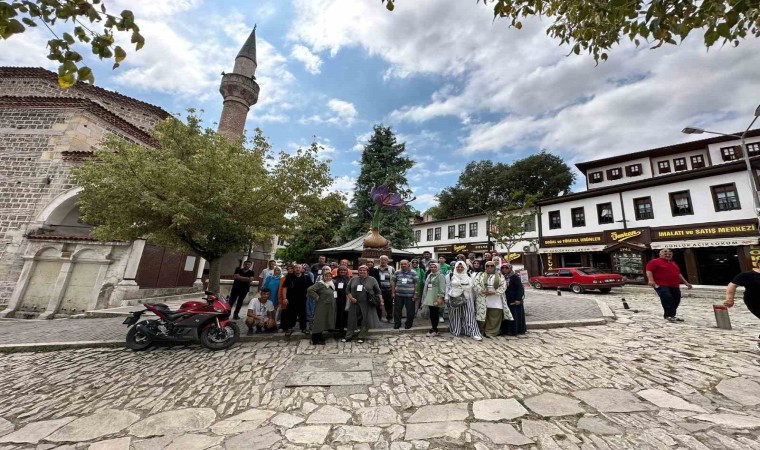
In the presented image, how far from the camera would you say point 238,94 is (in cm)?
2486

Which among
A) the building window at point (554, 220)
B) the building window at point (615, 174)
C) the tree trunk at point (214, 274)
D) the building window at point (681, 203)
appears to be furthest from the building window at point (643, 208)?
the tree trunk at point (214, 274)

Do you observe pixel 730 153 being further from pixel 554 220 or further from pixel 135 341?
pixel 135 341

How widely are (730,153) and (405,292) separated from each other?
95.6 ft

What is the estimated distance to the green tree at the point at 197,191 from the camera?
266 inches

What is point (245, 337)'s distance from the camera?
23.2ft

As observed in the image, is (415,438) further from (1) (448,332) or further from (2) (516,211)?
(2) (516,211)

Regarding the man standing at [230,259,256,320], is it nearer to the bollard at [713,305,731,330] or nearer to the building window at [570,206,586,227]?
the bollard at [713,305,731,330]

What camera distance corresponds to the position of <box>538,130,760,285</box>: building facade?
1684 centimetres

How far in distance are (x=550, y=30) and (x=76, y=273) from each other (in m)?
18.5

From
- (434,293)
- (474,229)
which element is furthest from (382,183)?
(434,293)

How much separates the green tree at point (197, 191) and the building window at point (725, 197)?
23.4m

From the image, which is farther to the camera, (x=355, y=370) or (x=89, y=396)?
(x=355, y=370)

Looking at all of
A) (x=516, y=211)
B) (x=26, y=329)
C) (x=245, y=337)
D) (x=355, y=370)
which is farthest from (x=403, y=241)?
(x=26, y=329)

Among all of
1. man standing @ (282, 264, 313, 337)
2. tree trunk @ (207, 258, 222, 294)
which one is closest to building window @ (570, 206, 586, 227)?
man standing @ (282, 264, 313, 337)
